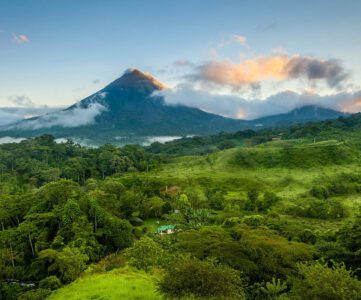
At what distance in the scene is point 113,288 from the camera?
2995 cm

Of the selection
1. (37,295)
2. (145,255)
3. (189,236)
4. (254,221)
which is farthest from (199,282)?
(254,221)

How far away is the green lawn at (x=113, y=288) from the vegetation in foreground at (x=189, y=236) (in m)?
0.13

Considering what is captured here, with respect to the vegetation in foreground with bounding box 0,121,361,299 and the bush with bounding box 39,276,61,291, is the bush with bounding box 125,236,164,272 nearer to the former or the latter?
the vegetation in foreground with bounding box 0,121,361,299

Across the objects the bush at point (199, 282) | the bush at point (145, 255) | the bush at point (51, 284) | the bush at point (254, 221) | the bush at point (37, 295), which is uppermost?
the bush at point (199, 282)

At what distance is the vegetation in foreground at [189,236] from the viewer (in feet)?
72.3

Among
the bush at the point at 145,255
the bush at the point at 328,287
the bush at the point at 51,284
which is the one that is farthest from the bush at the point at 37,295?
the bush at the point at 328,287

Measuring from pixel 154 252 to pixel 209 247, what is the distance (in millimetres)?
5678

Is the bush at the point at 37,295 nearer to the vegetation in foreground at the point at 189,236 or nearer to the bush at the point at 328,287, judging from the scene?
the vegetation in foreground at the point at 189,236

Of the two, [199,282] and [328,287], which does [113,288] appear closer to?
[199,282]

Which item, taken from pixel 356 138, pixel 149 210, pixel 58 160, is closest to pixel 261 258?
pixel 149 210

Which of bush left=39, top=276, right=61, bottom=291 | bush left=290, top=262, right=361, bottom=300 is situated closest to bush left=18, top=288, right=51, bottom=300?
bush left=39, top=276, right=61, bottom=291

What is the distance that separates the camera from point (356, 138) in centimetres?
16000

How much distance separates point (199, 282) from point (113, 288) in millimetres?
13427

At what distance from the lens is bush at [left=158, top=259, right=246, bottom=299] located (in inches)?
774
